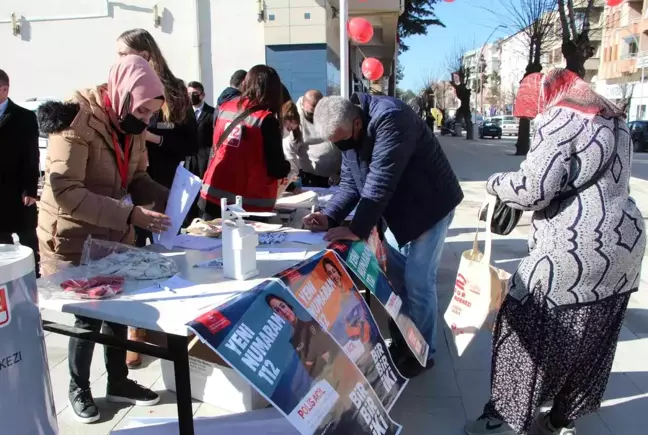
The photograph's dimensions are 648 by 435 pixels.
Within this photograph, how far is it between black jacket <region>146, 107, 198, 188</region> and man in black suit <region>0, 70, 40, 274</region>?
2.44 feet

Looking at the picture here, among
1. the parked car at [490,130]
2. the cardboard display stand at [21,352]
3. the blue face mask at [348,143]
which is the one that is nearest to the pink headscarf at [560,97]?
the blue face mask at [348,143]

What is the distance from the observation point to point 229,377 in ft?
8.20

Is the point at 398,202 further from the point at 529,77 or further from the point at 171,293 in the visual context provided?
the point at 171,293

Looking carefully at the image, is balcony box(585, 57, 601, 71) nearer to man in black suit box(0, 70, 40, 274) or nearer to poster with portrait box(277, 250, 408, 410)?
man in black suit box(0, 70, 40, 274)

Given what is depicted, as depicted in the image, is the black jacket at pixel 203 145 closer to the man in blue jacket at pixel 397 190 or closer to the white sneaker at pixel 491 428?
the man in blue jacket at pixel 397 190

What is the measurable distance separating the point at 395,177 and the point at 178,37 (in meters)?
8.91

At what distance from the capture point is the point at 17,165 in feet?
11.3

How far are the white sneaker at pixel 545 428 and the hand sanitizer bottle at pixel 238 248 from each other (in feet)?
4.74

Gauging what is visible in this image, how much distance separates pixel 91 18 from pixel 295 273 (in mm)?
10056

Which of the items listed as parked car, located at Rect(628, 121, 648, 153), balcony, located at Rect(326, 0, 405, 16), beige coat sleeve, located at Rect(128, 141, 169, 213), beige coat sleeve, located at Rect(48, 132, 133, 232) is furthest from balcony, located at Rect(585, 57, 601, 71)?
beige coat sleeve, located at Rect(48, 132, 133, 232)

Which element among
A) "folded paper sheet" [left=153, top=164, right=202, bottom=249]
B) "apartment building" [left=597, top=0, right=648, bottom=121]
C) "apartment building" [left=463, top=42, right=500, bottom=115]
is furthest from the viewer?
"apartment building" [left=463, top=42, right=500, bottom=115]

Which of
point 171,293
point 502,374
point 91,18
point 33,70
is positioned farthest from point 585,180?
point 33,70

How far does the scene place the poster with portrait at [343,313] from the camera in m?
1.84

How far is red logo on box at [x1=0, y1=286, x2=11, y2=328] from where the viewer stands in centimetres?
133
